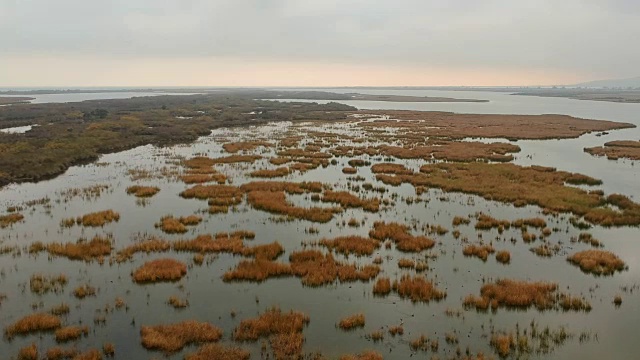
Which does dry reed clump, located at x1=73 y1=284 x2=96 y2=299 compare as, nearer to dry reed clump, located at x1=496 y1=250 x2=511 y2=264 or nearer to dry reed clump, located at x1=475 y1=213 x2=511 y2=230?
dry reed clump, located at x1=496 y1=250 x2=511 y2=264

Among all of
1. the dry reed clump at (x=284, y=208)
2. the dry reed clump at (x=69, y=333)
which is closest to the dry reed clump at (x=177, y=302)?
the dry reed clump at (x=69, y=333)

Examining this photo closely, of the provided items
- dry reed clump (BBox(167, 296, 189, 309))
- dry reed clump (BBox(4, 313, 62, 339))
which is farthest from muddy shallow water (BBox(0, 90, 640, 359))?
dry reed clump (BBox(4, 313, 62, 339))

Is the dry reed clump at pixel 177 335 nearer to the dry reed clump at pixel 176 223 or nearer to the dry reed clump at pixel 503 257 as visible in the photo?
the dry reed clump at pixel 176 223

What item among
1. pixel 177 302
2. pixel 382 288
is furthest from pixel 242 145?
pixel 382 288

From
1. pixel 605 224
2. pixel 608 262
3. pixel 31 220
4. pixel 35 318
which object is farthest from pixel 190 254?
pixel 605 224

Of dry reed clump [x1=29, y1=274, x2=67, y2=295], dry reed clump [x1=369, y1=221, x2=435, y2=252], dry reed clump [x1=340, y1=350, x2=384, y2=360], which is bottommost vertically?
dry reed clump [x1=340, y1=350, x2=384, y2=360]
